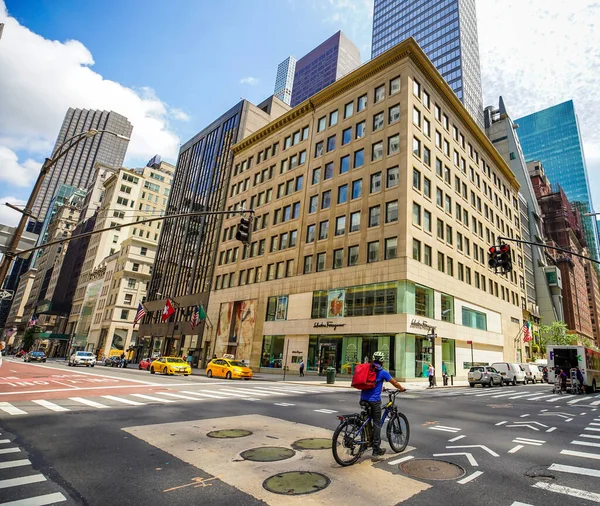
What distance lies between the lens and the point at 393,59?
3794 cm

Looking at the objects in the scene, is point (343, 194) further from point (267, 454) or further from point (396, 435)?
point (267, 454)

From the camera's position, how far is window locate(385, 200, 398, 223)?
32991 mm

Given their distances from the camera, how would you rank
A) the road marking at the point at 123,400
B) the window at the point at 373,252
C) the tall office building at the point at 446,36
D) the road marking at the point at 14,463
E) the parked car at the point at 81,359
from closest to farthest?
1. the road marking at the point at 14,463
2. the road marking at the point at 123,400
3. the window at the point at 373,252
4. the parked car at the point at 81,359
5. the tall office building at the point at 446,36

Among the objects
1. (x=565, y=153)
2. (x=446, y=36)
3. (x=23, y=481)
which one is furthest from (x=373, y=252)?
(x=565, y=153)

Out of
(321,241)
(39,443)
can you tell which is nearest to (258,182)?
(321,241)

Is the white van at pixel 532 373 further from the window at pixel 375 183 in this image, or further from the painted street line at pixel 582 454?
the painted street line at pixel 582 454

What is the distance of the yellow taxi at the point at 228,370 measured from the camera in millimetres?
27533

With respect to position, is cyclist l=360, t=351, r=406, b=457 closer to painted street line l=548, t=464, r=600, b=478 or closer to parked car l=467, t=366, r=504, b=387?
painted street line l=548, t=464, r=600, b=478

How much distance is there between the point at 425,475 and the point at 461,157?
46575mm

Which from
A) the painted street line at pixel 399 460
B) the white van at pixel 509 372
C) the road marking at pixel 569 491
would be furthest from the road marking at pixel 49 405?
the white van at pixel 509 372

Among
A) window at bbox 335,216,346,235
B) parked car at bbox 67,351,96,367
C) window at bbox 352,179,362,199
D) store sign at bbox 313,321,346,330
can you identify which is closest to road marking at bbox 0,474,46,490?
store sign at bbox 313,321,346,330

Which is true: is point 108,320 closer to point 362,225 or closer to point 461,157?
point 362,225

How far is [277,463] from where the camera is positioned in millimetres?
5914

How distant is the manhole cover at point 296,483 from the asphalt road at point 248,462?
0.13 meters
